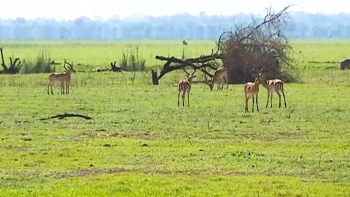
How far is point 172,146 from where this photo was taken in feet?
68.3

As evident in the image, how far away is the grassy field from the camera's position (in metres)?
15.3

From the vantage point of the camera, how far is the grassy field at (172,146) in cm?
1526

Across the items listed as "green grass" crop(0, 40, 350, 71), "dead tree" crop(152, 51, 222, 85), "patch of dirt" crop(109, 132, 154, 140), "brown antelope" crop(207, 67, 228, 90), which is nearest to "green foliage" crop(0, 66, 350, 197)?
"patch of dirt" crop(109, 132, 154, 140)

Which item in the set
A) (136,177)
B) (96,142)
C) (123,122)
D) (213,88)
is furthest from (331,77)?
(136,177)

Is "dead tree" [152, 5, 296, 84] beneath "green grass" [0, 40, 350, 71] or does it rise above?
above

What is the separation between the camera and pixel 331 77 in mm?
51344

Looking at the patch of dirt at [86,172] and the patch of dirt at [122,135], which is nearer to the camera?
the patch of dirt at [86,172]

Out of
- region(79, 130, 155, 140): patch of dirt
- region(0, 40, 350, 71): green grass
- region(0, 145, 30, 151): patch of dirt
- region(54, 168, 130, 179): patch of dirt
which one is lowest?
region(0, 40, 350, 71): green grass

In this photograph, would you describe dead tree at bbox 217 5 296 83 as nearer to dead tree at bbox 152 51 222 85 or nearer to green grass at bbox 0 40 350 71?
dead tree at bbox 152 51 222 85

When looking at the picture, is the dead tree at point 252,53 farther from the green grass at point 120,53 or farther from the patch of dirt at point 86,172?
the patch of dirt at point 86,172

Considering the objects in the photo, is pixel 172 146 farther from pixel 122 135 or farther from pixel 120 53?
pixel 120 53

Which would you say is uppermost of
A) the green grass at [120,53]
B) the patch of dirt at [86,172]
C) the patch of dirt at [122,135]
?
the patch of dirt at [86,172]

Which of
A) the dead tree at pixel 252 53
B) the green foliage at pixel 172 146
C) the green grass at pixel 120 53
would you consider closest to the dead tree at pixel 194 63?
the dead tree at pixel 252 53

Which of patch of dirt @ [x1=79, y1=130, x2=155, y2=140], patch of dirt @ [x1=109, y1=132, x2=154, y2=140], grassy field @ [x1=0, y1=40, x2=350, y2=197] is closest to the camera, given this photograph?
grassy field @ [x1=0, y1=40, x2=350, y2=197]
